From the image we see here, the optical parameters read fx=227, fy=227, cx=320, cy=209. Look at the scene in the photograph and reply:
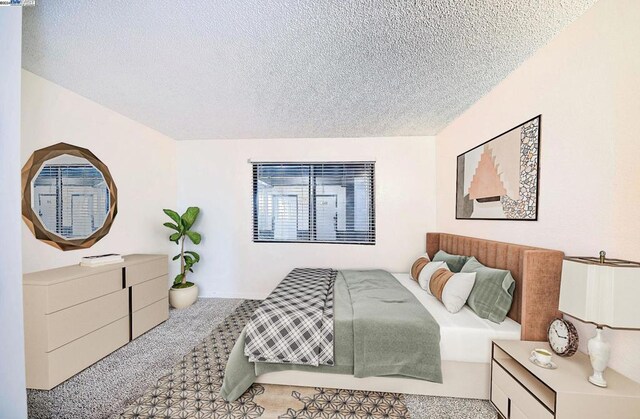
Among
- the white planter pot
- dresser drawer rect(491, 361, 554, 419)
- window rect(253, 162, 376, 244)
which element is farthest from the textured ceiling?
the white planter pot

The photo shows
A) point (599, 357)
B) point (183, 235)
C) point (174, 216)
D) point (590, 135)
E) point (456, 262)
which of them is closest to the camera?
point (599, 357)

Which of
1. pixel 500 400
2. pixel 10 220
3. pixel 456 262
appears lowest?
pixel 500 400

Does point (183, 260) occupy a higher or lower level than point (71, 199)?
lower

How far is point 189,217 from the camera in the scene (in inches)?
132

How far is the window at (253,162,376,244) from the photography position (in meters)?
3.53

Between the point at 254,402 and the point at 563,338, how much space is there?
199 cm

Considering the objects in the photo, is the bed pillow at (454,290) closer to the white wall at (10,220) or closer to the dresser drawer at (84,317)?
the white wall at (10,220)

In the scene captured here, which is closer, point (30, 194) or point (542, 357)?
point (542, 357)

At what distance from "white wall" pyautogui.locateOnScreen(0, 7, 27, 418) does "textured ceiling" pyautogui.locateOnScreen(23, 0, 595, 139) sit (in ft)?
1.13

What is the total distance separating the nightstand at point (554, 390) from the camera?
101 centimetres

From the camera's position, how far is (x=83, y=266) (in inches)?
85.8

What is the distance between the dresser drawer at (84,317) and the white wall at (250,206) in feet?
4.68

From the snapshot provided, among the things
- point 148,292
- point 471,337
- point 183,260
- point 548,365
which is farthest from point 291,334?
point 183,260

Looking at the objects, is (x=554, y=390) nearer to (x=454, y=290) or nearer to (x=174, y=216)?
(x=454, y=290)
